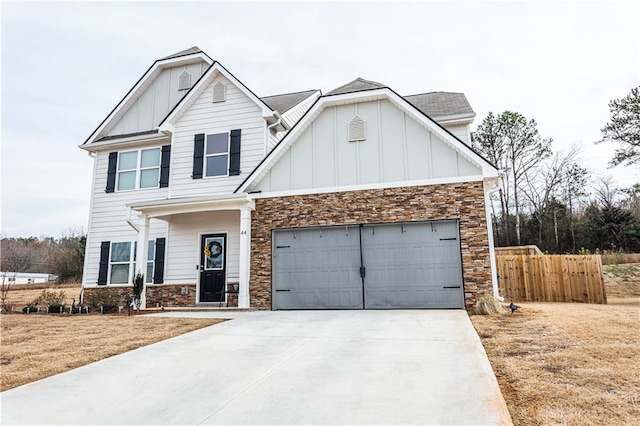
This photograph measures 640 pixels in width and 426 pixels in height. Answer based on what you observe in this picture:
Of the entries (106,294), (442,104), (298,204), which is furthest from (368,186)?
(106,294)

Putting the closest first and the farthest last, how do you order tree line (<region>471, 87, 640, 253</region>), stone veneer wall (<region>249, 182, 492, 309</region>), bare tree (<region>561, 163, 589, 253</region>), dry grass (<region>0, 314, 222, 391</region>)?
dry grass (<region>0, 314, 222, 391</region>) < stone veneer wall (<region>249, 182, 492, 309</region>) < tree line (<region>471, 87, 640, 253</region>) < bare tree (<region>561, 163, 589, 253</region>)

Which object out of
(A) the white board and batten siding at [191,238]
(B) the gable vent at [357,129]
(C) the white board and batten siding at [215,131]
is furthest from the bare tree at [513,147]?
(A) the white board and batten siding at [191,238]

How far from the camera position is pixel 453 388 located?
3814mm

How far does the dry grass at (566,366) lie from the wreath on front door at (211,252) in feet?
25.5

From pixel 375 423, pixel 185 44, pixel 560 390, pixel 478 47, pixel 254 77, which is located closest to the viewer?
pixel 375 423

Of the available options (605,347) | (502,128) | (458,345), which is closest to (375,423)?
(458,345)

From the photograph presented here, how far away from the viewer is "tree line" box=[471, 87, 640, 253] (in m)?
27.0

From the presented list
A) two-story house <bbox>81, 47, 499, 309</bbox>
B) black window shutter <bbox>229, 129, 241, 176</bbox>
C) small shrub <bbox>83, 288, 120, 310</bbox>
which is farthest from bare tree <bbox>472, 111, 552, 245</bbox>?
small shrub <bbox>83, 288, 120, 310</bbox>

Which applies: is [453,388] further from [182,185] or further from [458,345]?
[182,185]

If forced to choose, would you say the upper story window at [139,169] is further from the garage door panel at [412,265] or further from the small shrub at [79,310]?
the garage door panel at [412,265]

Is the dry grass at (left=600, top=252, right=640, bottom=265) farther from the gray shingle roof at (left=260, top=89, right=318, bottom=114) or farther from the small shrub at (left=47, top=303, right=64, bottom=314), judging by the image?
the small shrub at (left=47, top=303, right=64, bottom=314)

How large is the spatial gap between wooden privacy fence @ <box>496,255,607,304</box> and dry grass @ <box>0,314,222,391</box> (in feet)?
33.2

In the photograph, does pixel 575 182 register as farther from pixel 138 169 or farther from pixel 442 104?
pixel 138 169

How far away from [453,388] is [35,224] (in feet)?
193
